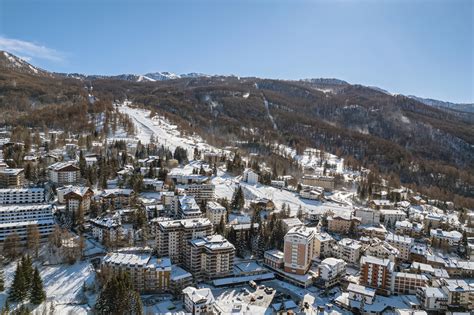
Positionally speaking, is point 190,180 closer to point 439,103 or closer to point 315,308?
point 315,308

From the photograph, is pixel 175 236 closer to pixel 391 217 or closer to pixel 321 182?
pixel 391 217

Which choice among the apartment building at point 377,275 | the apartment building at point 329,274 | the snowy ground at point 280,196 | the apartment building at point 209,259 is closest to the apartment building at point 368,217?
the snowy ground at point 280,196

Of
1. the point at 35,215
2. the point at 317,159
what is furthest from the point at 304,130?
the point at 35,215

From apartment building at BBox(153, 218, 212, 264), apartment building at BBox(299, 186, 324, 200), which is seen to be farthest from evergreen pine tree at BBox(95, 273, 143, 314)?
apartment building at BBox(299, 186, 324, 200)

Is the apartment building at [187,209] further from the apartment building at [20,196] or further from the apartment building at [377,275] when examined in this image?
the apartment building at [377,275]

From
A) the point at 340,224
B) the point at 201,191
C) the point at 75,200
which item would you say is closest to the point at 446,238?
the point at 340,224

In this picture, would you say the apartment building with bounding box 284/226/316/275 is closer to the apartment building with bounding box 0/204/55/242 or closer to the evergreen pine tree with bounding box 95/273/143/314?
the evergreen pine tree with bounding box 95/273/143/314
